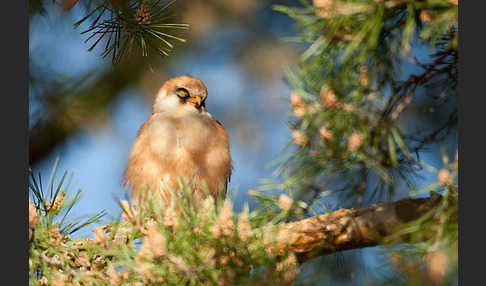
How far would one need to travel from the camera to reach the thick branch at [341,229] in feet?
4.99

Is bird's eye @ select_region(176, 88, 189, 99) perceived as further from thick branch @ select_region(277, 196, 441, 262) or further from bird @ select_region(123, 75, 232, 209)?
thick branch @ select_region(277, 196, 441, 262)

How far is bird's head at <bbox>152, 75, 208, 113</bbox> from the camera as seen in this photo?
355 centimetres

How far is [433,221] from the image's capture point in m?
1.21

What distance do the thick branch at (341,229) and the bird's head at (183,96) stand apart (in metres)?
2.06

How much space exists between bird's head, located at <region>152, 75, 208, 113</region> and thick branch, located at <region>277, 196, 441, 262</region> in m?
2.06

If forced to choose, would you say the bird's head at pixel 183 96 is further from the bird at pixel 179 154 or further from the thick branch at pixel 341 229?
the thick branch at pixel 341 229

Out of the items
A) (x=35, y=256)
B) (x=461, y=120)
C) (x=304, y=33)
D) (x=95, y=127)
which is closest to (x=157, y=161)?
(x=95, y=127)

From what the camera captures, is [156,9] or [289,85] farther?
[156,9]

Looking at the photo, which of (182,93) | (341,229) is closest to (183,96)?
(182,93)

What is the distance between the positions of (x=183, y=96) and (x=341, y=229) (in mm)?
2197

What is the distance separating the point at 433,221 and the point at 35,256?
3.74 feet

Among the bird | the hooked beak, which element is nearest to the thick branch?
the bird

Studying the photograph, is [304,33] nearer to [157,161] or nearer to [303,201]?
[303,201]

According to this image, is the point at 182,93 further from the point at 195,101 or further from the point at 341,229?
the point at 341,229
